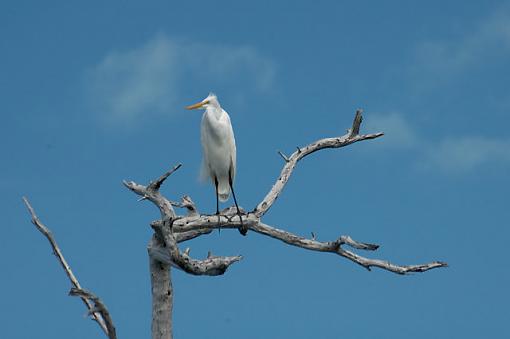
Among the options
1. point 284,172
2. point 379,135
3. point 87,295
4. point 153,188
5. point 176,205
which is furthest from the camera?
point 379,135

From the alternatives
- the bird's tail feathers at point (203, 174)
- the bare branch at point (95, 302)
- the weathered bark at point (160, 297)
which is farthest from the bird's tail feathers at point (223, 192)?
the bare branch at point (95, 302)

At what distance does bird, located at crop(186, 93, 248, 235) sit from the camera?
9055 mm

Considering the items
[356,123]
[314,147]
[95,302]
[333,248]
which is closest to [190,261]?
[95,302]

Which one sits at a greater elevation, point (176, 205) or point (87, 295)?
point (176, 205)

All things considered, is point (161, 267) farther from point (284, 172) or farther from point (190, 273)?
point (284, 172)

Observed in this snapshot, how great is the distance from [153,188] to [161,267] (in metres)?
1.13

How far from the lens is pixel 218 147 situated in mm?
9070

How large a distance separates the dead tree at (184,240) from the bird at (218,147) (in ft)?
1.81

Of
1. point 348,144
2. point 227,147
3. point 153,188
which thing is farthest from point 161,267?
point 348,144

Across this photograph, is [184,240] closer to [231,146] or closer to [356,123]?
[231,146]

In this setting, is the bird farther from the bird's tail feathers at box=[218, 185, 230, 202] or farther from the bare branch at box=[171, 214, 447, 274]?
the bare branch at box=[171, 214, 447, 274]

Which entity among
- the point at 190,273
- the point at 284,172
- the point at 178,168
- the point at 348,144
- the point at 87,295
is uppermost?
the point at 348,144

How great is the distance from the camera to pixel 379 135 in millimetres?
9523

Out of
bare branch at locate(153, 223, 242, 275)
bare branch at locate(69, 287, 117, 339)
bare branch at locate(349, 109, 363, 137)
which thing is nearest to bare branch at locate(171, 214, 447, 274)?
bare branch at locate(153, 223, 242, 275)
